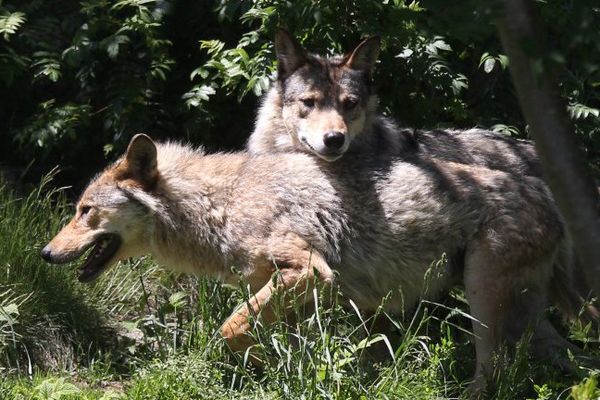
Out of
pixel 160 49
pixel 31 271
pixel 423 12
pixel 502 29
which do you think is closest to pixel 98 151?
pixel 160 49

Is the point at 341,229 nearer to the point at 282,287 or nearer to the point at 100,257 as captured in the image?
the point at 282,287

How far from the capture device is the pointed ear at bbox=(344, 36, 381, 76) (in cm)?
755

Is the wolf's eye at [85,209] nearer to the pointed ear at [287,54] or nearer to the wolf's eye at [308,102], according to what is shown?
the wolf's eye at [308,102]

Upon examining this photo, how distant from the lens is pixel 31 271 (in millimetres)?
6914

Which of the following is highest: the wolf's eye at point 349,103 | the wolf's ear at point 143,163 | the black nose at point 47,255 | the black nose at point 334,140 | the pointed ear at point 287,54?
the pointed ear at point 287,54

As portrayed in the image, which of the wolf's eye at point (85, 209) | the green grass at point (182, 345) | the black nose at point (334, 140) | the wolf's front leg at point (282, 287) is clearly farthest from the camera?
the black nose at point (334, 140)

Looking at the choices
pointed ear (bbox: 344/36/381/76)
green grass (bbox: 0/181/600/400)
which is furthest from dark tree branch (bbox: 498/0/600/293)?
pointed ear (bbox: 344/36/381/76)

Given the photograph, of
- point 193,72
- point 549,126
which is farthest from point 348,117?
point 549,126

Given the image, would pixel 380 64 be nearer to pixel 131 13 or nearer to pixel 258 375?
pixel 131 13

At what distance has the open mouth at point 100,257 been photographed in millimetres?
6402

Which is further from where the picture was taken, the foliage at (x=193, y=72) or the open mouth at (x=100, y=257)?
the foliage at (x=193, y=72)

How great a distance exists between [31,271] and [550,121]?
18.4ft

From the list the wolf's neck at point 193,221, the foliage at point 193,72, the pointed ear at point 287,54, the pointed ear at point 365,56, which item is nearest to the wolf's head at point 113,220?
the wolf's neck at point 193,221

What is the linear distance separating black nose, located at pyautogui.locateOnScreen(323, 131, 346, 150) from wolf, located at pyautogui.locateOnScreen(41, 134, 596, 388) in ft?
0.64
